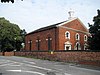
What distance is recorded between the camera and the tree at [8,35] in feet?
265

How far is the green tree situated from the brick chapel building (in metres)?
15.6

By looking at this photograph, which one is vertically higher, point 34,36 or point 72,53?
point 34,36

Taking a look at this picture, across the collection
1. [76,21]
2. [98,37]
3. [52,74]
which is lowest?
[52,74]

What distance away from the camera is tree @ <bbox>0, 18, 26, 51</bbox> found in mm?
80812

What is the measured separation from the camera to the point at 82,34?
6469cm

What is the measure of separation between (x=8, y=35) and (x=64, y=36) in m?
28.0

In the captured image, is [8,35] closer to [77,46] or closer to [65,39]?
[65,39]

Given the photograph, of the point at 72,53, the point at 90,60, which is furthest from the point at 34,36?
the point at 90,60

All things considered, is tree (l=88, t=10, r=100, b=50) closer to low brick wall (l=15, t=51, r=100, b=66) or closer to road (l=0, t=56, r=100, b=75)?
low brick wall (l=15, t=51, r=100, b=66)

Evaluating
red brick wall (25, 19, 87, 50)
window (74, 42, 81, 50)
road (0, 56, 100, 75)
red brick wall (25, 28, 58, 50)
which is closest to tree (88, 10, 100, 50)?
road (0, 56, 100, 75)

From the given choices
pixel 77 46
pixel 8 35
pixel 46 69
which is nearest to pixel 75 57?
pixel 46 69

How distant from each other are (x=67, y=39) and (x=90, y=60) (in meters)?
26.1

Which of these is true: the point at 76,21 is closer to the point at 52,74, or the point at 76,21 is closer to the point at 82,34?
the point at 82,34

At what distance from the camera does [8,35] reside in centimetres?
8088
